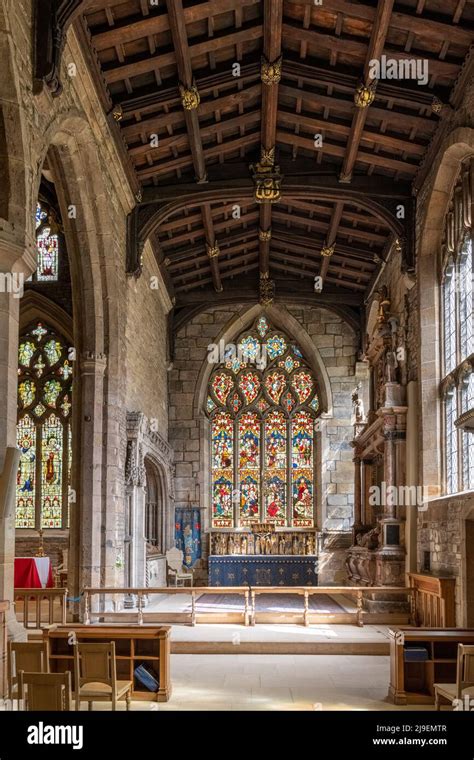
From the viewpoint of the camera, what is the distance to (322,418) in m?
20.5

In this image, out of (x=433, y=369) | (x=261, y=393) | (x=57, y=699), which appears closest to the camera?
(x=57, y=699)

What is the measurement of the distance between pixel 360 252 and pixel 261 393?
489 cm

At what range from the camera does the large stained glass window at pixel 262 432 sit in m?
20.7

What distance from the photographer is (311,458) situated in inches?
822

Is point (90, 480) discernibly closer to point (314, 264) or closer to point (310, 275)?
point (314, 264)

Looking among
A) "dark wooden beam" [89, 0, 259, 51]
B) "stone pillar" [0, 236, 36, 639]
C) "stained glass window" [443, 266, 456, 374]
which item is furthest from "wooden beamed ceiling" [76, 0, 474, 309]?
"stone pillar" [0, 236, 36, 639]

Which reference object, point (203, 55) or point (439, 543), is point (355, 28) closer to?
point (203, 55)

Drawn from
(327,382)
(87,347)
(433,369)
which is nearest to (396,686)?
(433,369)

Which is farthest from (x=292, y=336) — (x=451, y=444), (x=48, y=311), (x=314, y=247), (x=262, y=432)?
(x=451, y=444)

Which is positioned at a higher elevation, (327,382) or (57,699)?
(327,382)

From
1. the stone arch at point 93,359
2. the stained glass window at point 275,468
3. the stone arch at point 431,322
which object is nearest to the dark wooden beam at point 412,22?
the stone arch at point 431,322

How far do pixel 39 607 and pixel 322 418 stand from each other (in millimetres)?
10538

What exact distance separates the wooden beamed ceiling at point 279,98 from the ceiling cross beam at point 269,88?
22 mm

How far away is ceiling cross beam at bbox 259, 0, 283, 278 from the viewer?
10594 mm
